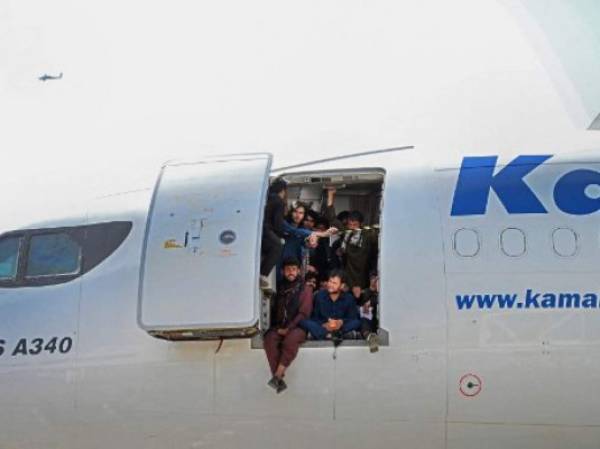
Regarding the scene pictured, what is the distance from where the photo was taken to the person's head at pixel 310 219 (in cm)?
1037

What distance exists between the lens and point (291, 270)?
9.69m

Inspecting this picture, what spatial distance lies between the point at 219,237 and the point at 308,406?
6.09 ft

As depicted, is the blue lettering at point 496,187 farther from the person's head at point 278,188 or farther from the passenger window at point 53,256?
the passenger window at point 53,256

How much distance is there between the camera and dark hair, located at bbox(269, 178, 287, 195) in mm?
9641

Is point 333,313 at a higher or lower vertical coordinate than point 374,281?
lower

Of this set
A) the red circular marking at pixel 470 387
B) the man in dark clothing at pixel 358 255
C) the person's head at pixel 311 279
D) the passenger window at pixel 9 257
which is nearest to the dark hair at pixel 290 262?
the person's head at pixel 311 279

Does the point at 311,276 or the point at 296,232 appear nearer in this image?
the point at 296,232

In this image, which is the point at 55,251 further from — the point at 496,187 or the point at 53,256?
the point at 496,187

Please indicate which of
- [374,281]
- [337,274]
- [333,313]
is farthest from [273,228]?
[374,281]

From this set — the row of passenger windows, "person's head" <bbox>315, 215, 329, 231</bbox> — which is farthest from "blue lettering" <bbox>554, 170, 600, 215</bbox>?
the row of passenger windows

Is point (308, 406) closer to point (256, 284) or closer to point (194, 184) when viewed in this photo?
point (256, 284)

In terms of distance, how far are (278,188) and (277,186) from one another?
3 cm

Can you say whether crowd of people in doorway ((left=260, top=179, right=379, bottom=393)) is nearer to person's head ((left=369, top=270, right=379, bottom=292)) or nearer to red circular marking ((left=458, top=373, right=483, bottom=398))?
person's head ((left=369, top=270, right=379, bottom=292))

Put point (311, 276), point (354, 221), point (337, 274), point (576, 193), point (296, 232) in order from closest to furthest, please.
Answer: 1. point (576, 193)
2. point (337, 274)
3. point (296, 232)
4. point (311, 276)
5. point (354, 221)
